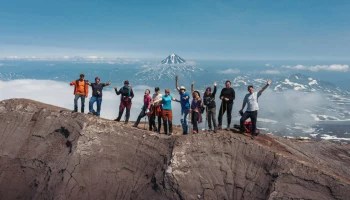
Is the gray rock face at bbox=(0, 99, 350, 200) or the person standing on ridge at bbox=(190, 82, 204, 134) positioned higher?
the person standing on ridge at bbox=(190, 82, 204, 134)

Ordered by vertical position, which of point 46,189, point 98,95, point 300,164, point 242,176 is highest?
point 98,95

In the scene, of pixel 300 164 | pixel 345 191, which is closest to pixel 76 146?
pixel 300 164

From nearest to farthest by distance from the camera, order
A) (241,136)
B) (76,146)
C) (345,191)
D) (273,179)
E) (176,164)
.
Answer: (345,191) < (273,179) < (176,164) < (241,136) < (76,146)

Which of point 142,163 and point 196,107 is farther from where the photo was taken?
point 142,163

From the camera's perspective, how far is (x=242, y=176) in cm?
1714

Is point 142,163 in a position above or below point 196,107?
below

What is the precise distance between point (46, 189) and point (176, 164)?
10628mm

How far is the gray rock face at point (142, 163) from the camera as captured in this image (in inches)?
644

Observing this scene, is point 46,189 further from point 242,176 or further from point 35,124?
point 242,176

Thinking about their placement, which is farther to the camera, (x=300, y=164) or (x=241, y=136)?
(x=241, y=136)

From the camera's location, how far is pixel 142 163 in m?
19.5

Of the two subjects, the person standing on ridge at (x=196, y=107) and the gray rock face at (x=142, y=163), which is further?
the person standing on ridge at (x=196, y=107)

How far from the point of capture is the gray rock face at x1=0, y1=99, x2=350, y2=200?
16.4 metres

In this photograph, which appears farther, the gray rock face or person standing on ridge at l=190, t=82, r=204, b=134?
person standing on ridge at l=190, t=82, r=204, b=134
